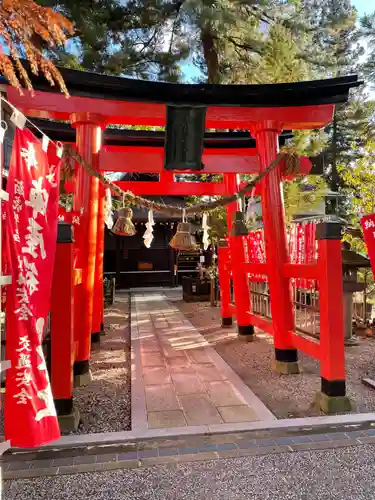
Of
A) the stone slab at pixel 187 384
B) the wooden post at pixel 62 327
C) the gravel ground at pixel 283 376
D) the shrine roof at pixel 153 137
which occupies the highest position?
the shrine roof at pixel 153 137

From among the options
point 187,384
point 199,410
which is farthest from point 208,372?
point 199,410

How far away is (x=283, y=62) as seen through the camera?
406 inches

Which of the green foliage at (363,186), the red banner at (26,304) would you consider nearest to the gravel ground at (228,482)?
the red banner at (26,304)

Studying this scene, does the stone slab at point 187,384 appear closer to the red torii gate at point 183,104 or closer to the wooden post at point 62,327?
the red torii gate at point 183,104

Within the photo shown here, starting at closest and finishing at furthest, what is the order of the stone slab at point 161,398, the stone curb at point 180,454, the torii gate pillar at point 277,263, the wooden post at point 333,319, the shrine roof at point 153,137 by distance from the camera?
the stone curb at point 180,454
the wooden post at point 333,319
the stone slab at point 161,398
the torii gate pillar at point 277,263
the shrine roof at point 153,137

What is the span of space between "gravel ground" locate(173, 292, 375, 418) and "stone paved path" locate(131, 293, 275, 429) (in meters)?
0.19

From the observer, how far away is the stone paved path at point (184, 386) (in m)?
3.74

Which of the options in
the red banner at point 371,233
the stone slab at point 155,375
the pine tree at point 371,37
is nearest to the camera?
the stone slab at point 155,375

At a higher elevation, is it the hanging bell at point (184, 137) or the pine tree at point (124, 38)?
the pine tree at point (124, 38)

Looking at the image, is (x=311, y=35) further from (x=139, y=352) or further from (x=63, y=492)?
(x=63, y=492)

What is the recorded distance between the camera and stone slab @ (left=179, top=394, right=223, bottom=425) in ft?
12.0

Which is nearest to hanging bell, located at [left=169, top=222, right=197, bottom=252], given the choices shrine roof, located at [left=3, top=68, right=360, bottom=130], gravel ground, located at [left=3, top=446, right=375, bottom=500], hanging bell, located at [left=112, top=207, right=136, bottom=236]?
hanging bell, located at [left=112, top=207, right=136, bottom=236]

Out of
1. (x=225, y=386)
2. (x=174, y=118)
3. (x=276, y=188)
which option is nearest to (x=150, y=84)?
(x=174, y=118)

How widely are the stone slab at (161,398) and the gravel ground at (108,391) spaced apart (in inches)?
9.6
